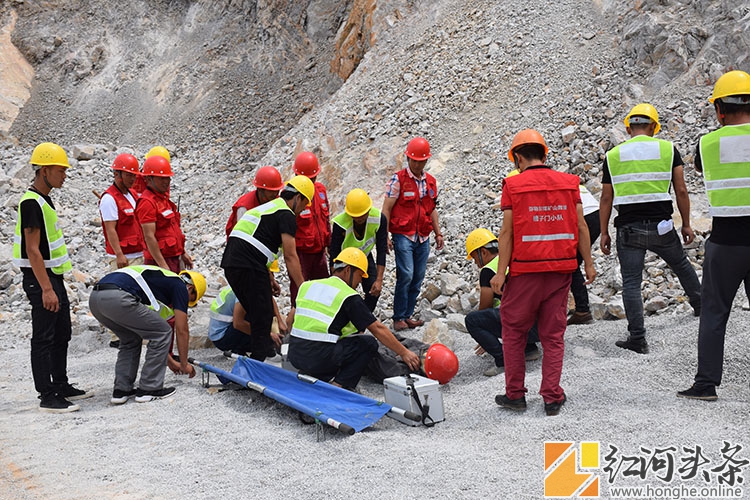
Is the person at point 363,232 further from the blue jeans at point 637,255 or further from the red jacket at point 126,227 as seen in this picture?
the blue jeans at point 637,255

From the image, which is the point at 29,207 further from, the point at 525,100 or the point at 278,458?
the point at 525,100

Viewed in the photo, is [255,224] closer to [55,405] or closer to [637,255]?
[55,405]

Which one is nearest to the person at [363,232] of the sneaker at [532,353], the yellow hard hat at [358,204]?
the yellow hard hat at [358,204]

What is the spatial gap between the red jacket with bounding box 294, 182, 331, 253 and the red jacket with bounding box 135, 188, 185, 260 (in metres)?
1.18

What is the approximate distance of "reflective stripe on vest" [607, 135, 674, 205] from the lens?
4941mm

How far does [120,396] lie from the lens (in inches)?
208

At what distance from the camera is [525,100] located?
35.0 feet

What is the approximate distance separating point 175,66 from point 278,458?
1865cm

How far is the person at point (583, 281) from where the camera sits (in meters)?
5.80

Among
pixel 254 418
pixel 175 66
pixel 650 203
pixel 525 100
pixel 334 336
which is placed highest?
pixel 175 66

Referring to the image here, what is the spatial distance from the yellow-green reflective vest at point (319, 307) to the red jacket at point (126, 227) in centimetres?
233

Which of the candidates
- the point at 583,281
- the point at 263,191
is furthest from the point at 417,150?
the point at 583,281

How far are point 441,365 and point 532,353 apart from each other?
0.93 metres

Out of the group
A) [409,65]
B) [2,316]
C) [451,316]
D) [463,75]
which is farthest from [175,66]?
[451,316]
